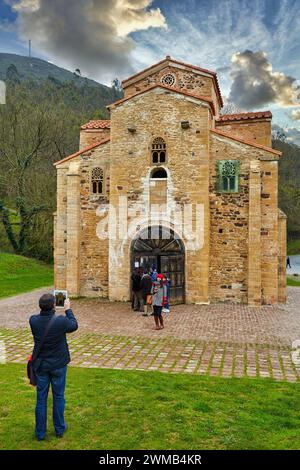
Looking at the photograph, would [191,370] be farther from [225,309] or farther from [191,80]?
[191,80]

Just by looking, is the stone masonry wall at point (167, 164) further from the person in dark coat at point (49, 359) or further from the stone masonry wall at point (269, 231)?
the person in dark coat at point (49, 359)

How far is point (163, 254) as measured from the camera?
15898 millimetres

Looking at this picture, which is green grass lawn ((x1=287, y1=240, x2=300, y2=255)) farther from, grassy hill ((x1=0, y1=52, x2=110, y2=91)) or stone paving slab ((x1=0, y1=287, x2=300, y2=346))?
grassy hill ((x1=0, y1=52, x2=110, y2=91))

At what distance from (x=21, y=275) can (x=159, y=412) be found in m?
21.5

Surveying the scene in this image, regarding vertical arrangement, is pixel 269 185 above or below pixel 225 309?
above

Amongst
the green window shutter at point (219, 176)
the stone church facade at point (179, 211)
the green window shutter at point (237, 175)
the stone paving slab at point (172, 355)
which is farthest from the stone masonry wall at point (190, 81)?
the stone paving slab at point (172, 355)

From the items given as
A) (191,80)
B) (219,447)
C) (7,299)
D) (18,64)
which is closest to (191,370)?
(219,447)

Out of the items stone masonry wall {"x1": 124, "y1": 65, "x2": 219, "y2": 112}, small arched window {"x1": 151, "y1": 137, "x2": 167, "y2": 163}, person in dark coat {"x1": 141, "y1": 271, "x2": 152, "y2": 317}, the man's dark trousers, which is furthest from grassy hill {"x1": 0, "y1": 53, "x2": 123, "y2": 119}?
the man's dark trousers

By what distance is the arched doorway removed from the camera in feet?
51.6

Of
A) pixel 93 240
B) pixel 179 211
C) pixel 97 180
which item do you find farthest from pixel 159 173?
pixel 93 240

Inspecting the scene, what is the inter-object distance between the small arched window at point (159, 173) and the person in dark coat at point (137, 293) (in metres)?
4.38

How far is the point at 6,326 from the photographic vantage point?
12.0 meters

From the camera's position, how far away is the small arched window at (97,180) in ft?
57.2
